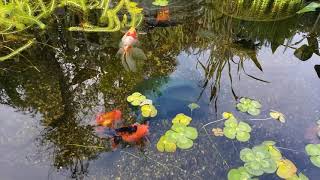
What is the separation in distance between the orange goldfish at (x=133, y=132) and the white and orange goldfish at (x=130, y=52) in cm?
47

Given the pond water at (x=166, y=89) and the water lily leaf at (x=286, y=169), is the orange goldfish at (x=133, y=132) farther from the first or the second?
the water lily leaf at (x=286, y=169)

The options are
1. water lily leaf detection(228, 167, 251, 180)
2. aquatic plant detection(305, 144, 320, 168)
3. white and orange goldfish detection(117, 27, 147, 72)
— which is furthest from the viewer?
white and orange goldfish detection(117, 27, 147, 72)

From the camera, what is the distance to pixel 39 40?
2.54 meters

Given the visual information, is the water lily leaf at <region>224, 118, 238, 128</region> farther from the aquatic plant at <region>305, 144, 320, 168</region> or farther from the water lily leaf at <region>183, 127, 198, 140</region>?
the aquatic plant at <region>305, 144, 320, 168</region>

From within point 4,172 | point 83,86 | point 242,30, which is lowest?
point 4,172

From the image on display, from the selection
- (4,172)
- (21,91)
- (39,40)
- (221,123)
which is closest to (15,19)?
(39,40)

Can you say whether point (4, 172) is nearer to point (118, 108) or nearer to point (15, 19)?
point (118, 108)

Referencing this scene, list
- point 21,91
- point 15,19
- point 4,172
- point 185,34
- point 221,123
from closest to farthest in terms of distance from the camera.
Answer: point 4,172
point 221,123
point 21,91
point 15,19
point 185,34

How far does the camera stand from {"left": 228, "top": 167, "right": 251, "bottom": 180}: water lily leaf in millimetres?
1784

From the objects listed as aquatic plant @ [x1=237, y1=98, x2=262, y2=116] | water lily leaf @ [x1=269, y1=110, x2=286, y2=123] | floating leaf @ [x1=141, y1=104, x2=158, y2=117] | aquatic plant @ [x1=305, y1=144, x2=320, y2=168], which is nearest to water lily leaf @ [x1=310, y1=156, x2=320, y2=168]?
aquatic plant @ [x1=305, y1=144, x2=320, y2=168]

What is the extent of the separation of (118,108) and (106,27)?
67 centimetres

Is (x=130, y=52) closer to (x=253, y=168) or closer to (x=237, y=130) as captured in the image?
(x=237, y=130)

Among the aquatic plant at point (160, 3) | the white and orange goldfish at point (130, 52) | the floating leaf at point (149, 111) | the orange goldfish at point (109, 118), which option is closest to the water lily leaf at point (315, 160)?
the floating leaf at point (149, 111)

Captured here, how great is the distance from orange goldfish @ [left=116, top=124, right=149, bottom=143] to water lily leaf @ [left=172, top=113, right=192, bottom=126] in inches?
6.1
